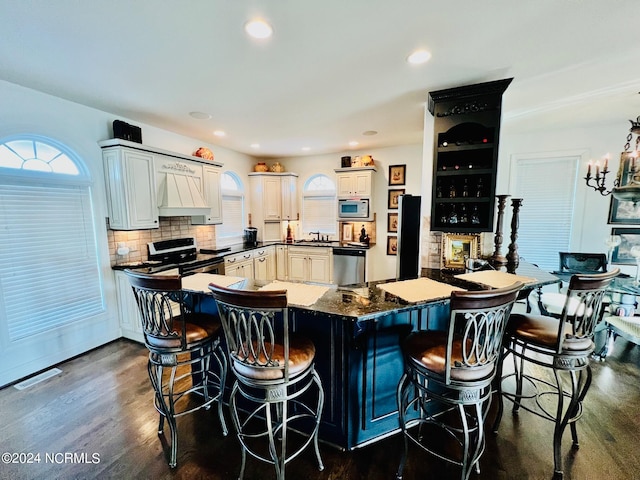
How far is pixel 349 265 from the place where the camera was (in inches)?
200

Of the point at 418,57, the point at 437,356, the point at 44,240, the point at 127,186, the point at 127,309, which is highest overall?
the point at 418,57

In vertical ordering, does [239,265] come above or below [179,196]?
below

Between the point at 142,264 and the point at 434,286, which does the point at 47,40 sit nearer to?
the point at 142,264

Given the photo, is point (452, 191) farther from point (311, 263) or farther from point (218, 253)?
point (218, 253)

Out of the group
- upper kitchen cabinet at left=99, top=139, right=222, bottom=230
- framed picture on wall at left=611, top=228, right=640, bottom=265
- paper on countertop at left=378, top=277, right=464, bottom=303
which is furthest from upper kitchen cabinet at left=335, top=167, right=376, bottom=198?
framed picture on wall at left=611, top=228, right=640, bottom=265

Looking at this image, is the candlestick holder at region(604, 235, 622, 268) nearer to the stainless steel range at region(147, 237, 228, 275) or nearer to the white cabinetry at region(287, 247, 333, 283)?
the white cabinetry at region(287, 247, 333, 283)

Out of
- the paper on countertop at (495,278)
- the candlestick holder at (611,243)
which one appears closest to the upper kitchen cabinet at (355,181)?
the paper on countertop at (495,278)

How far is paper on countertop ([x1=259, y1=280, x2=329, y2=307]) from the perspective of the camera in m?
1.64

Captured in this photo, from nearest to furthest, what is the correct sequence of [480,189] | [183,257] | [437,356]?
1. [437,356]
2. [480,189]
3. [183,257]

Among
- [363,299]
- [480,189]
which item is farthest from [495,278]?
[363,299]

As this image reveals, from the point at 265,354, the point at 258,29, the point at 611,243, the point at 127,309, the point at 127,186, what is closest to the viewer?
the point at 265,354

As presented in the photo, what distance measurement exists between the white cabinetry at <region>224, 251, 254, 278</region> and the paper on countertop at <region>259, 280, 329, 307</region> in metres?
2.37

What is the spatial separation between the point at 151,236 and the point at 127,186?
79 centimetres

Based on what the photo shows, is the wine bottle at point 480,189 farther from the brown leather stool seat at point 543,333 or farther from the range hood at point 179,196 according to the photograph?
the range hood at point 179,196
